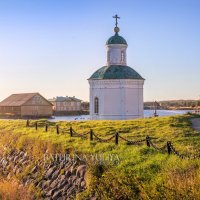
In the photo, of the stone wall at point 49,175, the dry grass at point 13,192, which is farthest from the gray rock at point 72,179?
the dry grass at point 13,192

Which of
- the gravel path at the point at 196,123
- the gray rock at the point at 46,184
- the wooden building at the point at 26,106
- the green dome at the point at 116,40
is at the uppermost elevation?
the green dome at the point at 116,40

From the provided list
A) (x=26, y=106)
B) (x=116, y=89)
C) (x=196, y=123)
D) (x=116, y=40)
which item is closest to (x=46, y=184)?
(x=196, y=123)

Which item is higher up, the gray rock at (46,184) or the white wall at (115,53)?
the white wall at (115,53)

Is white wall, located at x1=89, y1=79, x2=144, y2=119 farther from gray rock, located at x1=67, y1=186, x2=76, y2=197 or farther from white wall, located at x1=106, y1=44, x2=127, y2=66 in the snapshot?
gray rock, located at x1=67, y1=186, x2=76, y2=197

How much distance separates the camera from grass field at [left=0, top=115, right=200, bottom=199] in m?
10.8

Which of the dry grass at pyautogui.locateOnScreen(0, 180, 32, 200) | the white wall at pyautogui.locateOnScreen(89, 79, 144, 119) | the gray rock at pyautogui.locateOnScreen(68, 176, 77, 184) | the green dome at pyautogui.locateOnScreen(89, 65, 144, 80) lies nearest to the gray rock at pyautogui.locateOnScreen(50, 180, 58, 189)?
the gray rock at pyautogui.locateOnScreen(68, 176, 77, 184)

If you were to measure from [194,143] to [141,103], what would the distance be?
18226mm

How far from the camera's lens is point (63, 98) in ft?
279

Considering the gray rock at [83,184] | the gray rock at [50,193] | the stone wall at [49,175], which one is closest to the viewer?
the gray rock at [83,184]

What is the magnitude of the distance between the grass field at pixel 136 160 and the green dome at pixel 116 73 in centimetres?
1059

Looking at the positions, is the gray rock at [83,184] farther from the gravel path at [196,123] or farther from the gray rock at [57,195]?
the gravel path at [196,123]

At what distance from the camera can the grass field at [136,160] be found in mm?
10820

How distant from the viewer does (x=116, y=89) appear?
3366cm

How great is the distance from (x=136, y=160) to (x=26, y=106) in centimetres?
4828
